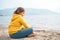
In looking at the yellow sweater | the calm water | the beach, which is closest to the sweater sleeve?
the yellow sweater

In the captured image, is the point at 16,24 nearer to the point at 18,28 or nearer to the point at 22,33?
the point at 18,28

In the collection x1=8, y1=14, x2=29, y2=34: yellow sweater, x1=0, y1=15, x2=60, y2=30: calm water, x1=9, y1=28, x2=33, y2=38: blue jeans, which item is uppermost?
x1=8, y1=14, x2=29, y2=34: yellow sweater

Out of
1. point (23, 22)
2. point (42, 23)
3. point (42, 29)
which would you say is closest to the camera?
point (23, 22)

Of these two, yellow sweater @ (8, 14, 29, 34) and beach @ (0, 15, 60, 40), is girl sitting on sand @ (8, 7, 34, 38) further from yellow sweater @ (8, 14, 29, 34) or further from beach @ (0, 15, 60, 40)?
beach @ (0, 15, 60, 40)

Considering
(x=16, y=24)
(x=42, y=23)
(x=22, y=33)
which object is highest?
(x=16, y=24)

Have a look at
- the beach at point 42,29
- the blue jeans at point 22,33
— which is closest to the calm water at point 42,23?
the beach at point 42,29

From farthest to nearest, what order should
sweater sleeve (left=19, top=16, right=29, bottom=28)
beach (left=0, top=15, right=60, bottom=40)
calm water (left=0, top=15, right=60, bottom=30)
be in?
1. calm water (left=0, top=15, right=60, bottom=30)
2. beach (left=0, top=15, right=60, bottom=40)
3. sweater sleeve (left=19, top=16, right=29, bottom=28)

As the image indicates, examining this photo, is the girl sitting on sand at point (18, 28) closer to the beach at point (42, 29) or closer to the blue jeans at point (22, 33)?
the blue jeans at point (22, 33)

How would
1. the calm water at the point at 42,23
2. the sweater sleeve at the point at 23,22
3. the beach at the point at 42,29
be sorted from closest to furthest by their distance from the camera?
1. the sweater sleeve at the point at 23,22
2. the beach at the point at 42,29
3. the calm water at the point at 42,23

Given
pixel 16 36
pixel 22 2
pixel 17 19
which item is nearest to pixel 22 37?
pixel 16 36

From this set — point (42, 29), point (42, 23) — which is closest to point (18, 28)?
point (42, 29)

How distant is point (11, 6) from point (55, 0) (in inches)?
68.1

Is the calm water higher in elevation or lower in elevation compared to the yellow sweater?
lower

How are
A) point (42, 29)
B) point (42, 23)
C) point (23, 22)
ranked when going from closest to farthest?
1. point (23, 22)
2. point (42, 29)
3. point (42, 23)
